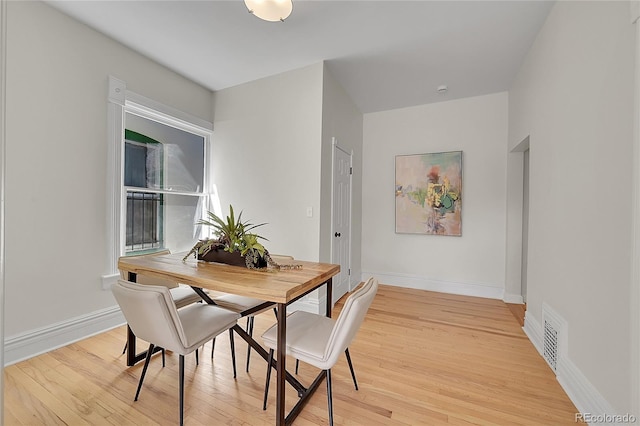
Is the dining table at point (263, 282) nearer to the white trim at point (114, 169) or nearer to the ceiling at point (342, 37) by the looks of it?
the white trim at point (114, 169)

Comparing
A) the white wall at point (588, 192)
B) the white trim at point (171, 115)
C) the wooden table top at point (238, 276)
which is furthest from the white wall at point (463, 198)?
the wooden table top at point (238, 276)

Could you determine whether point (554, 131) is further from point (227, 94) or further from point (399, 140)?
point (227, 94)

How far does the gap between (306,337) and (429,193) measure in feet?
10.5

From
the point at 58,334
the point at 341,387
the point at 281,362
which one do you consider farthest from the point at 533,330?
the point at 58,334

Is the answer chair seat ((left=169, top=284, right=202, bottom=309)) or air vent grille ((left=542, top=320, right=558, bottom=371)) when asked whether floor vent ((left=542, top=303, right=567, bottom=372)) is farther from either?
chair seat ((left=169, top=284, right=202, bottom=309))

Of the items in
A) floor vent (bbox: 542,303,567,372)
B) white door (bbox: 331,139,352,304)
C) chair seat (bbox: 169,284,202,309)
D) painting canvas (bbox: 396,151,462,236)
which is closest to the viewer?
floor vent (bbox: 542,303,567,372)

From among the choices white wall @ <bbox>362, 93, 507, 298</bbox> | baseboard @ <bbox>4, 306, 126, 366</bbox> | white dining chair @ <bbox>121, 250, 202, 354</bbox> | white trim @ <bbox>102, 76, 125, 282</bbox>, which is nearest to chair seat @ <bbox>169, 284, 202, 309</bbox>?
white dining chair @ <bbox>121, 250, 202, 354</bbox>

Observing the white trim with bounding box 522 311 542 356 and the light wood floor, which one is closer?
the light wood floor

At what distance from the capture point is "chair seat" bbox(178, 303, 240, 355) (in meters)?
1.49

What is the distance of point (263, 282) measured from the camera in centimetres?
144

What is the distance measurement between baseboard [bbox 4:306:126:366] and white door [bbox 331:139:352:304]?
7.73 ft

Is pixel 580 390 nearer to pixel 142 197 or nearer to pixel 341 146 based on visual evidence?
pixel 341 146

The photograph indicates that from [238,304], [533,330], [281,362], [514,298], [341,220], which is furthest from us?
[341,220]

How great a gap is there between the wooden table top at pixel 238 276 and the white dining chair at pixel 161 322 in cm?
19
